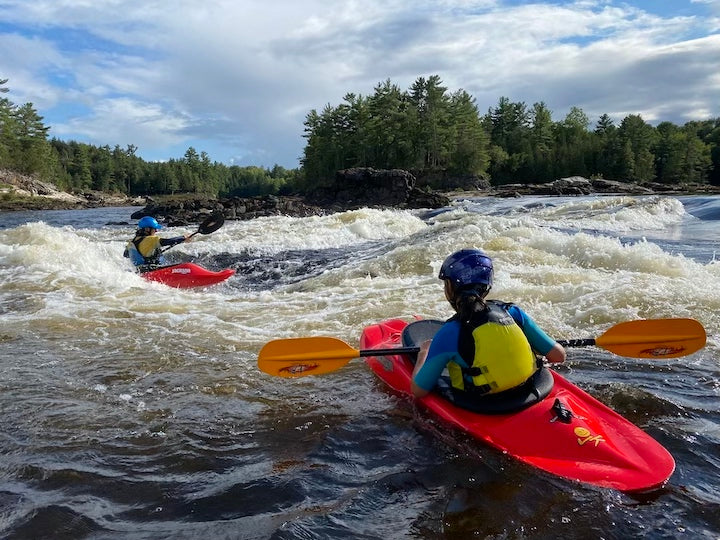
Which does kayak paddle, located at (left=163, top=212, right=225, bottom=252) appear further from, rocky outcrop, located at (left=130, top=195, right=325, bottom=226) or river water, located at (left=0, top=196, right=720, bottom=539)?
rocky outcrop, located at (left=130, top=195, right=325, bottom=226)

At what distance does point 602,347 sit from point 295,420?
2.20 m

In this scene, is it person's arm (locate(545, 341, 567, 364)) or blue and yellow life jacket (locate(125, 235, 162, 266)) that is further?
blue and yellow life jacket (locate(125, 235, 162, 266))

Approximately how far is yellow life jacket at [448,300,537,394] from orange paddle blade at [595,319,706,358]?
1009mm

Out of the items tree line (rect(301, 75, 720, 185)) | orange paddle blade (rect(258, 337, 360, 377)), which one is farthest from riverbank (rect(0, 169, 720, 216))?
orange paddle blade (rect(258, 337, 360, 377))

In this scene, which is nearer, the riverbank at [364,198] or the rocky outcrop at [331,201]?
the rocky outcrop at [331,201]

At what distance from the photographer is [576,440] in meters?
2.92

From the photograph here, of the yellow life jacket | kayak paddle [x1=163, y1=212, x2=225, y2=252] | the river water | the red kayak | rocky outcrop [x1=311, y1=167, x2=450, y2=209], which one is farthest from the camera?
rocky outcrop [x1=311, y1=167, x2=450, y2=209]

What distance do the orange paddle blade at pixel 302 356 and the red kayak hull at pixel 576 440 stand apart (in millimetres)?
800

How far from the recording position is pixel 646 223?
1705cm

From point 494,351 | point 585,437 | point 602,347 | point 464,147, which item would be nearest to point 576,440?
point 585,437

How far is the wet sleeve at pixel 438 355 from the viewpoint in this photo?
320cm

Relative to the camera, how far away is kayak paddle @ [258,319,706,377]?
3.86 m

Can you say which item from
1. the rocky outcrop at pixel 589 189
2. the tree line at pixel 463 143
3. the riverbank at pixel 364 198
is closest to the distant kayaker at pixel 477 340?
the riverbank at pixel 364 198

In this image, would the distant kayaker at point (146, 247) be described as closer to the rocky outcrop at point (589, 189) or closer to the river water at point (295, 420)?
the river water at point (295, 420)
